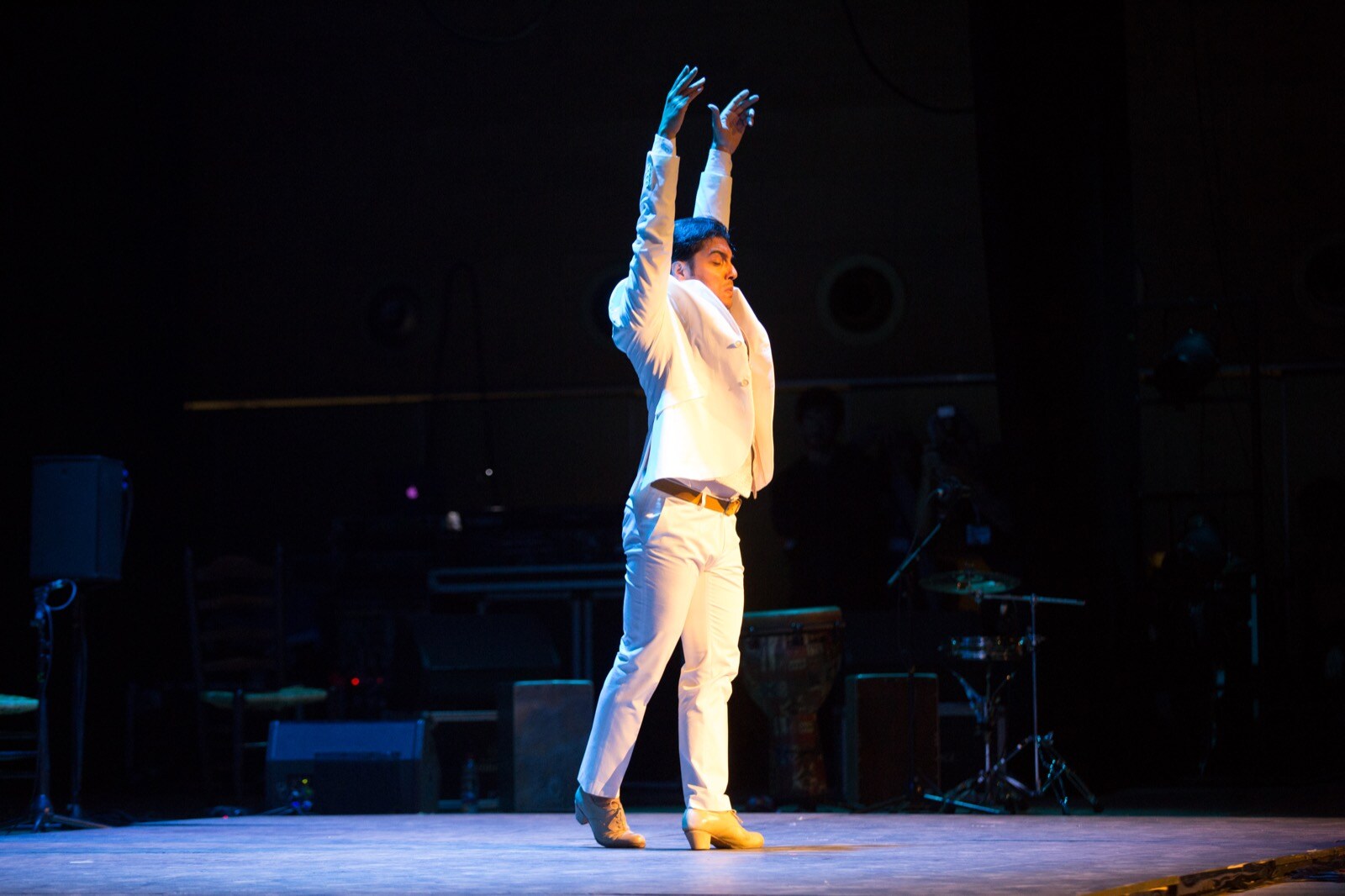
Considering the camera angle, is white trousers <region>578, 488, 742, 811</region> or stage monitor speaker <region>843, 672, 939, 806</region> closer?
white trousers <region>578, 488, 742, 811</region>

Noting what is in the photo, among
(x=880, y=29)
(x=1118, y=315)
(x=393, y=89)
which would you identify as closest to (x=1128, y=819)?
(x=1118, y=315)

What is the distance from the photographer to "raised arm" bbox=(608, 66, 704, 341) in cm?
368

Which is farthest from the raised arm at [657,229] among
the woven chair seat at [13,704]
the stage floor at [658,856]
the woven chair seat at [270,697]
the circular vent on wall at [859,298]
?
the circular vent on wall at [859,298]

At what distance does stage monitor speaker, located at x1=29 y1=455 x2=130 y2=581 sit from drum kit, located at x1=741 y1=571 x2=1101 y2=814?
94.1 inches

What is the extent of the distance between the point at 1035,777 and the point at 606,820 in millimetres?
2979

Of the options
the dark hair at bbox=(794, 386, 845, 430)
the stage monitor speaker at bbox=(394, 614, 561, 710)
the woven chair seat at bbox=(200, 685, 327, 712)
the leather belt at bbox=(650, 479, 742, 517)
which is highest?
the dark hair at bbox=(794, 386, 845, 430)

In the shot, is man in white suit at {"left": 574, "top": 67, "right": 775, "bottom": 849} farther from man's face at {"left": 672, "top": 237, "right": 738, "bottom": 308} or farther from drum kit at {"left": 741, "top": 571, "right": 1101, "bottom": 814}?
drum kit at {"left": 741, "top": 571, "right": 1101, "bottom": 814}

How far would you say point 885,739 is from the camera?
21.1 feet

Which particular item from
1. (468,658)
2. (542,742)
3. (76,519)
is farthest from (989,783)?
(76,519)

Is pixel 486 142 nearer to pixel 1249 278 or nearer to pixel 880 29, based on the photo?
pixel 880 29

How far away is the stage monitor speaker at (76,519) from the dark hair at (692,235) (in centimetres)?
291

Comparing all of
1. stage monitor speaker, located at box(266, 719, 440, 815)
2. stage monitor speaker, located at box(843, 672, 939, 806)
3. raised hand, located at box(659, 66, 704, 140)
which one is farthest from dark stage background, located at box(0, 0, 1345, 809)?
raised hand, located at box(659, 66, 704, 140)

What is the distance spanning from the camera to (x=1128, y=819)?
4969 mm

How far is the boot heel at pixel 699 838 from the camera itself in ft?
12.9
